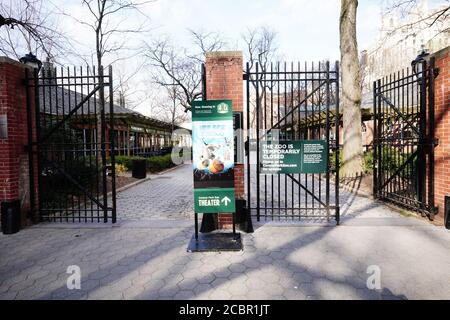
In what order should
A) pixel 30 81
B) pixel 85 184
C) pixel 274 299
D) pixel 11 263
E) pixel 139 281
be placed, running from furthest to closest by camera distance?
pixel 85 184
pixel 30 81
pixel 11 263
pixel 139 281
pixel 274 299

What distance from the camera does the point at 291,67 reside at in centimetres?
511

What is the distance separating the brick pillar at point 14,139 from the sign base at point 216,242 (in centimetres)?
383

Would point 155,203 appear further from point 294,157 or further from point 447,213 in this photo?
point 447,213

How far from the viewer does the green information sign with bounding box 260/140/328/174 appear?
5.05 meters

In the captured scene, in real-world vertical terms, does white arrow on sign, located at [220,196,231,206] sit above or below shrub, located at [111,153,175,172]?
below

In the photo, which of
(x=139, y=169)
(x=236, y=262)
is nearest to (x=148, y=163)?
(x=139, y=169)

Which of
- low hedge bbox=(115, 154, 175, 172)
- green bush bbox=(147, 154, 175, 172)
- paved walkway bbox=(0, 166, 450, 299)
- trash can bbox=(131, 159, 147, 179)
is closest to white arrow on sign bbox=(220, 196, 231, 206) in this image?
paved walkway bbox=(0, 166, 450, 299)

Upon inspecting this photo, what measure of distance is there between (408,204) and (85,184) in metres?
9.36

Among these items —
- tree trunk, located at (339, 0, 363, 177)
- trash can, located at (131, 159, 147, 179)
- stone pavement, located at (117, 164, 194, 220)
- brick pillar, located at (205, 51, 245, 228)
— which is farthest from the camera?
trash can, located at (131, 159, 147, 179)

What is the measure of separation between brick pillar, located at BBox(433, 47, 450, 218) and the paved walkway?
0.82 meters

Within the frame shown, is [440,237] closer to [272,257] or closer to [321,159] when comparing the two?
[321,159]

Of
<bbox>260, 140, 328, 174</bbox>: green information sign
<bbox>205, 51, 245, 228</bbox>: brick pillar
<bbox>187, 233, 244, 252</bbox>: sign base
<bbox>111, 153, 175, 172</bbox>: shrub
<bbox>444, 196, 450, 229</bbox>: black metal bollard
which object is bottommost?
<bbox>187, 233, 244, 252</bbox>: sign base

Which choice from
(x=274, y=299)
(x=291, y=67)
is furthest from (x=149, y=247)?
(x=291, y=67)

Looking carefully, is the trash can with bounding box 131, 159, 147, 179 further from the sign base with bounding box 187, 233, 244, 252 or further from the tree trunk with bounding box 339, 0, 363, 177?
the tree trunk with bounding box 339, 0, 363, 177
